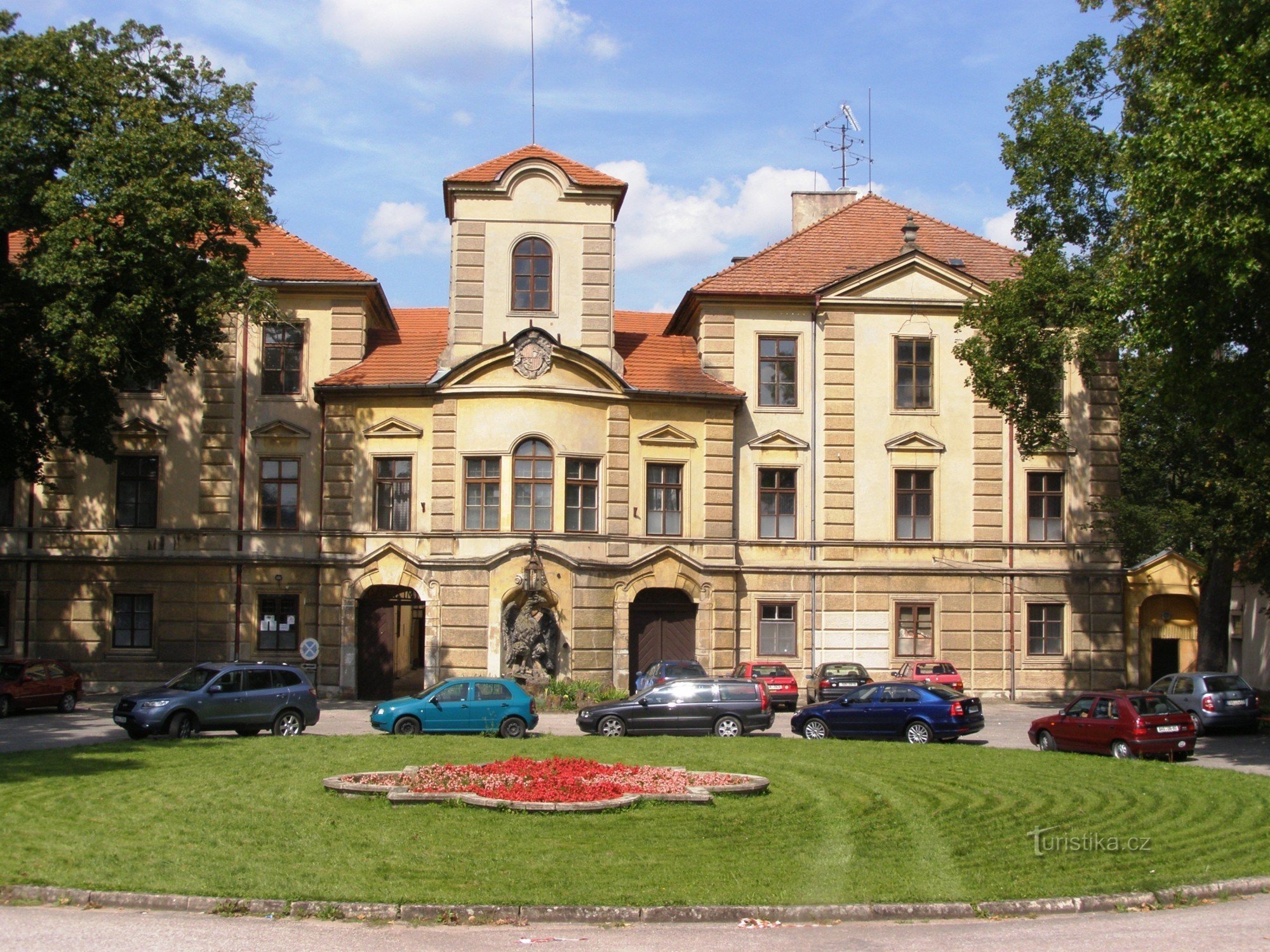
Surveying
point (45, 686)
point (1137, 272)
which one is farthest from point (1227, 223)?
point (45, 686)

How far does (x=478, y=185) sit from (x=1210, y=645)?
24.2 metres

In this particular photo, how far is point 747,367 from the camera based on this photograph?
39.0m

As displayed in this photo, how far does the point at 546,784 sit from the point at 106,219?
792 inches

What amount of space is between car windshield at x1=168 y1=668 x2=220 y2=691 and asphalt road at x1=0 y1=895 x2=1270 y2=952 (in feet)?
48.3

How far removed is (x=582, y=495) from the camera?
120 ft

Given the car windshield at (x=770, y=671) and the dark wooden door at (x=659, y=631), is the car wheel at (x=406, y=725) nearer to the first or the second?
the car windshield at (x=770, y=671)

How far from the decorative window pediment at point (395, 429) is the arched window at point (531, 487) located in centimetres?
337

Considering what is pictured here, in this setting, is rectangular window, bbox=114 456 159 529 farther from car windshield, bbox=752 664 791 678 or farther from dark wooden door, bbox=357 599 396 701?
car windshield, bbox=752 664 791 678

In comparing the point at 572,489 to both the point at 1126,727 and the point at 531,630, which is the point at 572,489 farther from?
the point at 1126,727

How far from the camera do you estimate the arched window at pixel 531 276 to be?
37594mm

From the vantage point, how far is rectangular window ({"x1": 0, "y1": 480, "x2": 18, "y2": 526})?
1487 inches

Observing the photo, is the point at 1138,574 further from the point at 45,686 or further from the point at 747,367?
the point at 45,686

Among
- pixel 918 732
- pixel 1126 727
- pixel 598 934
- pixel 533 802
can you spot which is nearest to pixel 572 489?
pixel 918 732

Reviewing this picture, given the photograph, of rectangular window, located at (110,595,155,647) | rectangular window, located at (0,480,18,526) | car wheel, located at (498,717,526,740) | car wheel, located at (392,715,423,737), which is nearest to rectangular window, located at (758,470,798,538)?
car wheel, located at (498,717,526,740)
